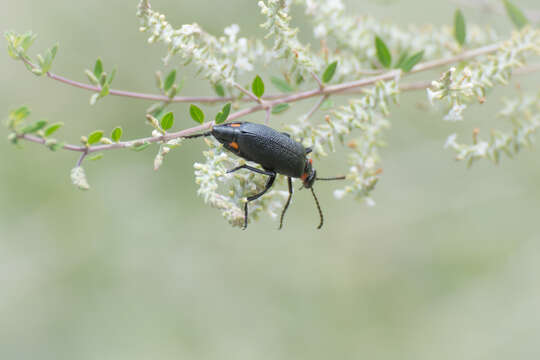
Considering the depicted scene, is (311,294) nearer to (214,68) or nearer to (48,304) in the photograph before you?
(48,304)

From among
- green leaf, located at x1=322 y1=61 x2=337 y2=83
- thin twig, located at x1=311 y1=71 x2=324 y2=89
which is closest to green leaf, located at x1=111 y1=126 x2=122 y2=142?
thin twig, located at x1=311 y1=71 x2=324 y2=89

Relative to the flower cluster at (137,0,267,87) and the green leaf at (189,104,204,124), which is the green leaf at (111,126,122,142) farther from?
the flower cluster at (137,0,267,87)

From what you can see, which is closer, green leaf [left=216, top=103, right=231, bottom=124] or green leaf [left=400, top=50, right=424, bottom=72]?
green leaf [left=216, top=103, right=231, bottom=124]

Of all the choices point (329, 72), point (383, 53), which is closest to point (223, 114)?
point (329, 72)

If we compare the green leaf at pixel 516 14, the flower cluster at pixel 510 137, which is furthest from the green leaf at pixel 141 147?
the green leaf at pixel 516 14

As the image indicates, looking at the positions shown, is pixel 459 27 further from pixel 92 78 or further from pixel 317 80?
pixel 92 78

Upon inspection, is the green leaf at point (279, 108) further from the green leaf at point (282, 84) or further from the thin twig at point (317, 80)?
the green leaf at point (282, 84)
